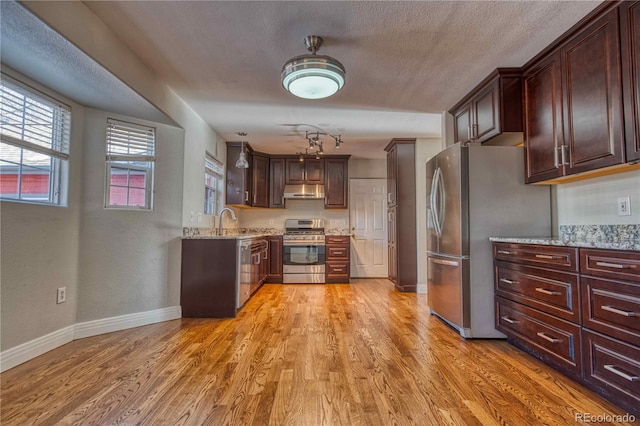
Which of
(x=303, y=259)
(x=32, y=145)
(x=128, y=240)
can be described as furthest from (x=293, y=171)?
(x=32, y=145)

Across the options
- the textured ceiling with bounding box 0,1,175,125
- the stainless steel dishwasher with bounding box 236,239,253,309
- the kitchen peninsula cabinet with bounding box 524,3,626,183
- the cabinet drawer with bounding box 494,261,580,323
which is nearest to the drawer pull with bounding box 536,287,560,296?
the cabinet drawer with bounding box 494,261,580,323

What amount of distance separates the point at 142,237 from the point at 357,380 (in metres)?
2.39

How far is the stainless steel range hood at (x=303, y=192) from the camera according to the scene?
19.1 ft

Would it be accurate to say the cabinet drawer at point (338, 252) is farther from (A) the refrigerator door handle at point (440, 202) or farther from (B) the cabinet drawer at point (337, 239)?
(A) the refrigerator door handle at point (440, 202)

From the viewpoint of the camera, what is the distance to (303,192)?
582 cm

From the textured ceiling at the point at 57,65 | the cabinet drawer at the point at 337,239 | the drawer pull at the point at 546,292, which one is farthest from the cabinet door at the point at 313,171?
the drawer pull at the point at 546,292

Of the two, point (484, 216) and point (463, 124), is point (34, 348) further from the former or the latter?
point (463, 124)

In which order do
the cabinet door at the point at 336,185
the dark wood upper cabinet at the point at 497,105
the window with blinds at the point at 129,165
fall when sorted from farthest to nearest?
the cabinet door at the point at 336,185, the window with blinds at the point at 129,165, the dark wood upper cabinet at the point at 497,105

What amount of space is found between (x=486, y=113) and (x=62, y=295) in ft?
13.0

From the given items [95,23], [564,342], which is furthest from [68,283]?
[564,342]

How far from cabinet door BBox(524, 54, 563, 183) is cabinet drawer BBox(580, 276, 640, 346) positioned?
36.0 inches

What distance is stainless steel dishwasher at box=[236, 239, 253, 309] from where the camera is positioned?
3441 millimetres

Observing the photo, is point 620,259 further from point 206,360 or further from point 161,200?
point 161,200

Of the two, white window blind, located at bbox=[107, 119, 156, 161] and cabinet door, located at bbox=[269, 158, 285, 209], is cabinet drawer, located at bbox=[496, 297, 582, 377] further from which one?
cabinet door, located at bbox=[269, 158, 285, 209]
